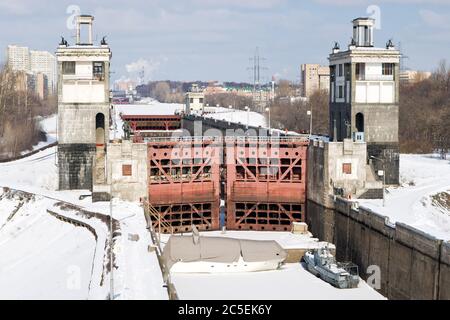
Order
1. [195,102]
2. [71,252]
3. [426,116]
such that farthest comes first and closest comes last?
[195,102] → [426,116] → [71,252]

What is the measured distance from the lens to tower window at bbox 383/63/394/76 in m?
52.8

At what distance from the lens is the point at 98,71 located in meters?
52.4

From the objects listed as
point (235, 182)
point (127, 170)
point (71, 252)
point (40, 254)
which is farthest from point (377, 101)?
point (40, 254)

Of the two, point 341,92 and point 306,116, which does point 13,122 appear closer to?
point 306,116

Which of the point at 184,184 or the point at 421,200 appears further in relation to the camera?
the point at 184,184

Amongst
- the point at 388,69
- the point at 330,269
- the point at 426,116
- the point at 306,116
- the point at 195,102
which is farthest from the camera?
the point at 195,102

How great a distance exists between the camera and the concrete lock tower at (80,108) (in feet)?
170

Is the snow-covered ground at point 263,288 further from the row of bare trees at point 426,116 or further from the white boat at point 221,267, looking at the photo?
the row of bare trees at point 426,116

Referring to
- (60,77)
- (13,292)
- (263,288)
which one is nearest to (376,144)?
(263,288)

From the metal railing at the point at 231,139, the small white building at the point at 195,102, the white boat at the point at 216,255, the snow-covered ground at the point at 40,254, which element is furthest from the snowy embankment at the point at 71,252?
the small white building at the point at 195,102

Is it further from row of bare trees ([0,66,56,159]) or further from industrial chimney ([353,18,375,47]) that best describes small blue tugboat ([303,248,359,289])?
row of bare trees ([0,66,56,159])

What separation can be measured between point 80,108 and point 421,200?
2369 centimetres

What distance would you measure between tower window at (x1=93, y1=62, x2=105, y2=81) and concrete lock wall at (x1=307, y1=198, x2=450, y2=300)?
17.6 meters

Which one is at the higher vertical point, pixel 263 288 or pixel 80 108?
pixel 80 108
